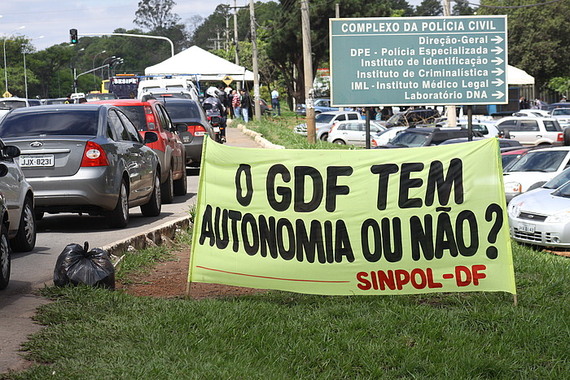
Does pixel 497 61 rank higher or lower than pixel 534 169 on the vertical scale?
higher

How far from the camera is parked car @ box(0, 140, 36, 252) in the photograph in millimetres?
9250

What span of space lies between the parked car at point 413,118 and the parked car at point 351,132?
397 centimetres

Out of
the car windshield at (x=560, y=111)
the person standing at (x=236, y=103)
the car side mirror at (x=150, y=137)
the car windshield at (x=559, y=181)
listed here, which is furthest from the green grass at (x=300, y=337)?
the car windshield at (x=560, y=111)

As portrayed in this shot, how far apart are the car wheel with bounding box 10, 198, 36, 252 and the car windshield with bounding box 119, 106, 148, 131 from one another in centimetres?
591

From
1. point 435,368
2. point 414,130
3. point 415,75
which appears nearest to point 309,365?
point 435,368

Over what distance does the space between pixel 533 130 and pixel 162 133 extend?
78.0ft

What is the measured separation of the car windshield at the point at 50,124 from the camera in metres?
11.9

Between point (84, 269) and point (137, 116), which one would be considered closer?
point (84, 269)

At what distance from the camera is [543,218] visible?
523 inches

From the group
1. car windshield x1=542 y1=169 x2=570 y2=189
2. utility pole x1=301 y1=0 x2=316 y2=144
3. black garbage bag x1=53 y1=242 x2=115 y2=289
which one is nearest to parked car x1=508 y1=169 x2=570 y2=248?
car windshield x1=542 y1=169 x2=570 y2=189

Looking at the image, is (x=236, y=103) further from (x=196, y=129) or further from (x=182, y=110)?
(x=196, y=129)

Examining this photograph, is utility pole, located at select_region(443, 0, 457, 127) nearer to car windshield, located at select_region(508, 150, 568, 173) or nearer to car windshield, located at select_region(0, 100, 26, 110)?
car windshield, located at select_region(508, 150, 568, 173)

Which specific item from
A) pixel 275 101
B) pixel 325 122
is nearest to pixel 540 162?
pixel 325 122

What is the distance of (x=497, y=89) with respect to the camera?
612 inches
